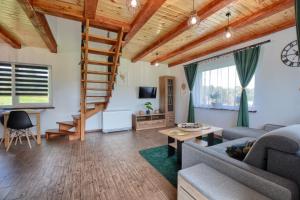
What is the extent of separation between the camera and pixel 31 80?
410 cm

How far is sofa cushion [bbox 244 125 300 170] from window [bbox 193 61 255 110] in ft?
8.52

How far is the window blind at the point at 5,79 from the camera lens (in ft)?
12.5

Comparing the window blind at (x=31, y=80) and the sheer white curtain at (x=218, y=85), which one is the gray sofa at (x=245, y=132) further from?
the window blind at (x=31, y=80)

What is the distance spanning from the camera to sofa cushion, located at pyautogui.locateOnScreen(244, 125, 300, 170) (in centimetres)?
106

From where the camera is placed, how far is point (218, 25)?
279 centimetres

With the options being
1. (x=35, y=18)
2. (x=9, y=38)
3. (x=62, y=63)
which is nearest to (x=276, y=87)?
(x=35, y=18)

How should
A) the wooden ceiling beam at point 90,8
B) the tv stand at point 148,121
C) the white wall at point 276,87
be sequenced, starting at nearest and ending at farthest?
the wooden ceiling beam at point 90,8, the white wall at point 276,87, the tv stand at point 148,121

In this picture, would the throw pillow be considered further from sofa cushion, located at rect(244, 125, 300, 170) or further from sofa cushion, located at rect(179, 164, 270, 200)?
sofa cushion, located at rect(179, 164, 270, 200)

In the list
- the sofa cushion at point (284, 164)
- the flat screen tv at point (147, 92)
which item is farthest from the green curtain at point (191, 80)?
the sofa cushion at point (284, 164)

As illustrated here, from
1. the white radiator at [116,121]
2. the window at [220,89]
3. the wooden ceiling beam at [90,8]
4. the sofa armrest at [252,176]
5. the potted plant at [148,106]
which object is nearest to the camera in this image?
the sofa armrest at [252,176]

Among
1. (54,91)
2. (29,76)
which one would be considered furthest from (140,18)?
(29,76)

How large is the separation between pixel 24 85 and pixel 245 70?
5786mm

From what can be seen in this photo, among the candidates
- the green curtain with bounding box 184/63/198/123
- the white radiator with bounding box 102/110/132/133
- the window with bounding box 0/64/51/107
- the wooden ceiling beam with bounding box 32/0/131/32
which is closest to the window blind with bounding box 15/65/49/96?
the window with bounding box 0/64/51/107

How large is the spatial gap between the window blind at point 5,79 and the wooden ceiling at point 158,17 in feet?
2.22
